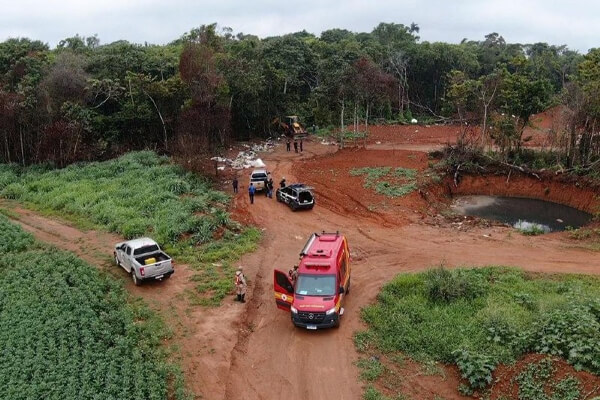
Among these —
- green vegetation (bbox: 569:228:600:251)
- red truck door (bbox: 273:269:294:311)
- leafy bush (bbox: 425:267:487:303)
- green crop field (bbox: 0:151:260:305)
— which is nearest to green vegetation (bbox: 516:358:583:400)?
leafy bush (bbox: 425:267:487:303)

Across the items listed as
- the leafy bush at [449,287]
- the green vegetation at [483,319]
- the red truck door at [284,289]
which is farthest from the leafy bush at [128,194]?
the leafy bush at [449,287]

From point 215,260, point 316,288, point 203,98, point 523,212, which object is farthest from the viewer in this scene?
point 203,98

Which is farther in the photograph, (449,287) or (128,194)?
(128,194)

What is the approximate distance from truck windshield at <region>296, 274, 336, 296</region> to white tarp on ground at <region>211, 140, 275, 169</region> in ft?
65.0

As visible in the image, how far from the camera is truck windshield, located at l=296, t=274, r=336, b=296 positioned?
15523 mm

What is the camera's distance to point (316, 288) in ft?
51.3

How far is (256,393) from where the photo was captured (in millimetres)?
12922

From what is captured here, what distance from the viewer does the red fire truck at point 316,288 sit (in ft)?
49.7

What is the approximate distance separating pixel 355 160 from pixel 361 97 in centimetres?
576

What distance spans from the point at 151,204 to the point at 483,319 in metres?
18.2

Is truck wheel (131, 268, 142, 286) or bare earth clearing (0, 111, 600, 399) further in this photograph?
truck wheel (131, 268, 142, 286)

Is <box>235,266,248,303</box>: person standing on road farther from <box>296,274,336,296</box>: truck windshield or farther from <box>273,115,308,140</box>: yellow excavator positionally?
<box>273,115,308,140</box>: yellow excavator

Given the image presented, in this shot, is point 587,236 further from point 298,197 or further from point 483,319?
point 298,197

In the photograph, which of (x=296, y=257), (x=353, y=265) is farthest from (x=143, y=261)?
(x=353, y=265)
